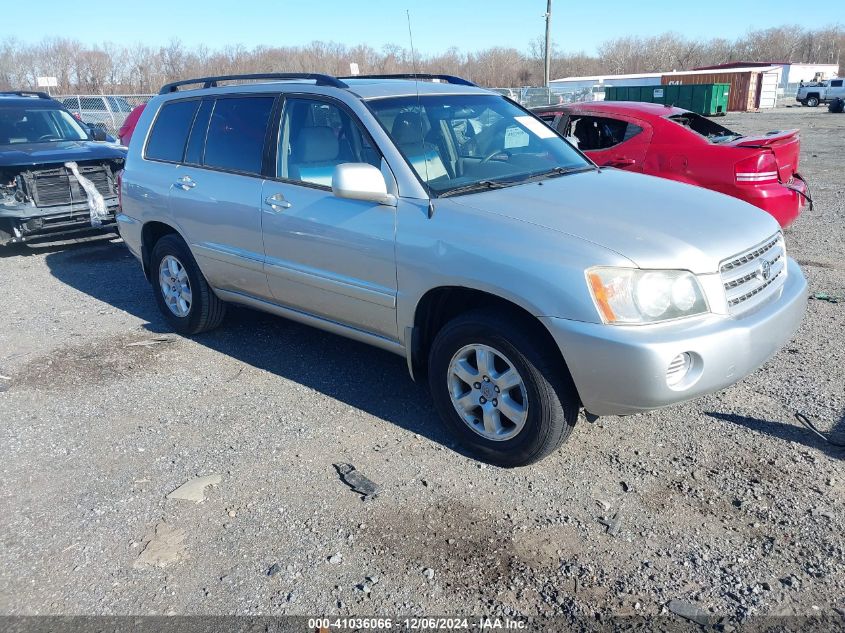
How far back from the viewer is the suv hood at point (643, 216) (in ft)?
10.5

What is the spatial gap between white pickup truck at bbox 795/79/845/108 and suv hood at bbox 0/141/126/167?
46.6m

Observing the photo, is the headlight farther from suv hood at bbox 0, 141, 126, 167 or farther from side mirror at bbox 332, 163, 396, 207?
suv hood at bbox 0, 141, 126, 167

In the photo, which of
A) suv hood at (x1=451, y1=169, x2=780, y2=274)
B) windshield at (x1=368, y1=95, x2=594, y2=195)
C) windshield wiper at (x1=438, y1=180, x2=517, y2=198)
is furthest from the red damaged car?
windshield wiper at (x1=438, y1=180, x2=517, y2=198)

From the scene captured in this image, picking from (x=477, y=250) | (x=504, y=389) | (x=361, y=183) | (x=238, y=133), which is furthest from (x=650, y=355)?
(x=238, y=133)

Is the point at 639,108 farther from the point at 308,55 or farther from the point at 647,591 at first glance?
the point at 308,55

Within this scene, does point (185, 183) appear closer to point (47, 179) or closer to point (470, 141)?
point (470, 141)

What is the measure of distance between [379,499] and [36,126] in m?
8.80

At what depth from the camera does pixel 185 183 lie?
5.13 meters

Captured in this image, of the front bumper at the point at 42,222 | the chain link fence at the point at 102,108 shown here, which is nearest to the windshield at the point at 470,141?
the front bumper at the point at 42,222

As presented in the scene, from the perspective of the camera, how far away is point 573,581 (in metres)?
2.82

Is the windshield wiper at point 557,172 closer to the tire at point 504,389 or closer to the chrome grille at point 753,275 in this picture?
the tire at point 504,389

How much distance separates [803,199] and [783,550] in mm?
5194

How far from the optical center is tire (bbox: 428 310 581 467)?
333 centimetres

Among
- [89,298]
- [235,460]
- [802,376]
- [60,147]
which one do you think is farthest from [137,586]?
[60,147]
